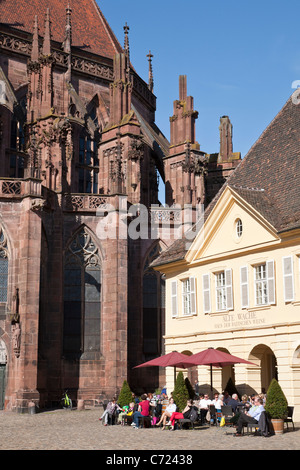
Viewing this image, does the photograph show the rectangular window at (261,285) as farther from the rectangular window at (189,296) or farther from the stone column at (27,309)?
the stone column at (27,309)

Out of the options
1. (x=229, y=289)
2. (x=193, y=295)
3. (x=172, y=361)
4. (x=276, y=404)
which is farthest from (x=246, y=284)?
(x=276, y=404)

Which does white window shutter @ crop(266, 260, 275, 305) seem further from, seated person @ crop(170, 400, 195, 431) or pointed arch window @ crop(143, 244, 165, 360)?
pointed arch window @ crop(143, 244, 165, 360)

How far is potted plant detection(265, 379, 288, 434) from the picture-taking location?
19031mm

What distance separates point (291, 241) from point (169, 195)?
631 inches

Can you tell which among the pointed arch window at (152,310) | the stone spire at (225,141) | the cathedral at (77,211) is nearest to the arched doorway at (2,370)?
the cathedral at (77,211)

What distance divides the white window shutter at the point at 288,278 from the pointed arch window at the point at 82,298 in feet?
41.8

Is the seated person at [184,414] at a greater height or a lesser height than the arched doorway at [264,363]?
lesser

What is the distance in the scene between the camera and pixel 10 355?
3070 centimetres

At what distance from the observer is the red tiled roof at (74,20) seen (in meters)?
43.8

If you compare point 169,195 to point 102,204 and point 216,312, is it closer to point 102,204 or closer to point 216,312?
point 102,204


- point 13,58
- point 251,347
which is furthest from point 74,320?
point 13,58

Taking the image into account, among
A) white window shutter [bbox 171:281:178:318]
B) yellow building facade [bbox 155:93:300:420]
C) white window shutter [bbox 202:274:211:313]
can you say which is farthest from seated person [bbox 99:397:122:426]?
white window shutter [bbox 171:281:178:318]
